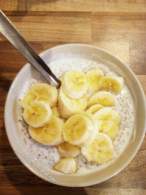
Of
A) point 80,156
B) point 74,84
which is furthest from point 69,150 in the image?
point 74,84

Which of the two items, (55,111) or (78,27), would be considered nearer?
(55,111)

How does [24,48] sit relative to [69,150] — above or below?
above

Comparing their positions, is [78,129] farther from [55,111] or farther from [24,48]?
[24,48]

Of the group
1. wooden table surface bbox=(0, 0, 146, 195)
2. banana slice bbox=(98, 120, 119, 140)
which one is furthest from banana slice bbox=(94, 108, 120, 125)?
wooden table surface bbox=(0, 0, 146, 195)

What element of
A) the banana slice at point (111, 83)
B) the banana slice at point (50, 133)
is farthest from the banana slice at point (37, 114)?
the banana slice at point (111, 83)

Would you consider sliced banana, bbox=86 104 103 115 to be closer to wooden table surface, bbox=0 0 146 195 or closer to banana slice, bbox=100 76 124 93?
banana slice, bbox=100 76 124 93

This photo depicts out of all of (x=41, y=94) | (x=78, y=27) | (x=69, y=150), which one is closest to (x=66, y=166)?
(x=69, y=150)
